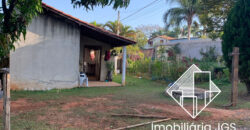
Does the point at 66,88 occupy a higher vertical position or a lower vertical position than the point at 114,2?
lower

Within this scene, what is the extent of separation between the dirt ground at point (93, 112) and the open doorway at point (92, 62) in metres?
6.62

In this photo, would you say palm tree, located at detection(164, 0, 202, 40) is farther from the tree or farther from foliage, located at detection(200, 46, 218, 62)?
the tree

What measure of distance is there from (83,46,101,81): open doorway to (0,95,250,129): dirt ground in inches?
261

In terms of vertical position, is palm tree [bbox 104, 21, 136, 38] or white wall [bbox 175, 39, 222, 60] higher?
palm tree [bbox 104, 21, 136, 38]

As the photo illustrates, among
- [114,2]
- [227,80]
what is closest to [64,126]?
[114,2]

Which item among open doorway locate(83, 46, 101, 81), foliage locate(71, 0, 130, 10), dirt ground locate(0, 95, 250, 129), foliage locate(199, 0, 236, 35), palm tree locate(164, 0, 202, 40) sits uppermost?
palm tree locate(164, 0, 202, 40)

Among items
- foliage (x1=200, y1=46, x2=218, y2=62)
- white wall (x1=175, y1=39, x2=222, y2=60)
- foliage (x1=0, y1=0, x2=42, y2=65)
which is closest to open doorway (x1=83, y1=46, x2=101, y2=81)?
foliage (x1=0, y1=0, x2=42, y2=65)

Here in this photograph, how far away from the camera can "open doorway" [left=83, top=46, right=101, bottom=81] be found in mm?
13447

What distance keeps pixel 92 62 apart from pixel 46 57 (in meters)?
5.12

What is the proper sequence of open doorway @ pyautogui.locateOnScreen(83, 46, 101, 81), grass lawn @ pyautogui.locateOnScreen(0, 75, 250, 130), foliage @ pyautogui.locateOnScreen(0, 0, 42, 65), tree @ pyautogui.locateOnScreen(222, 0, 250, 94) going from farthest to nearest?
open doorway @ pyautogui.locateOnScreen(83, 46, 101, 81), tree @ pyautogui.locateOnScreen(222, 0, 250, 94), grass lawn @ pyautogui.locateOnScreen(0, 75, 250, 130), foliage @ pyautogui.locateOnScreen(0, 0, 42, 65)

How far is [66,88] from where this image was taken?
389 inches

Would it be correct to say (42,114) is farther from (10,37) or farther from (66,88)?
(66,88)

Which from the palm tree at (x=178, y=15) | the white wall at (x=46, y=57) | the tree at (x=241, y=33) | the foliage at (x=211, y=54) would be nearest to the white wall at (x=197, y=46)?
the foliage at (x=211, y=54)

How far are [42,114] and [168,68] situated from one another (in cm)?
991
